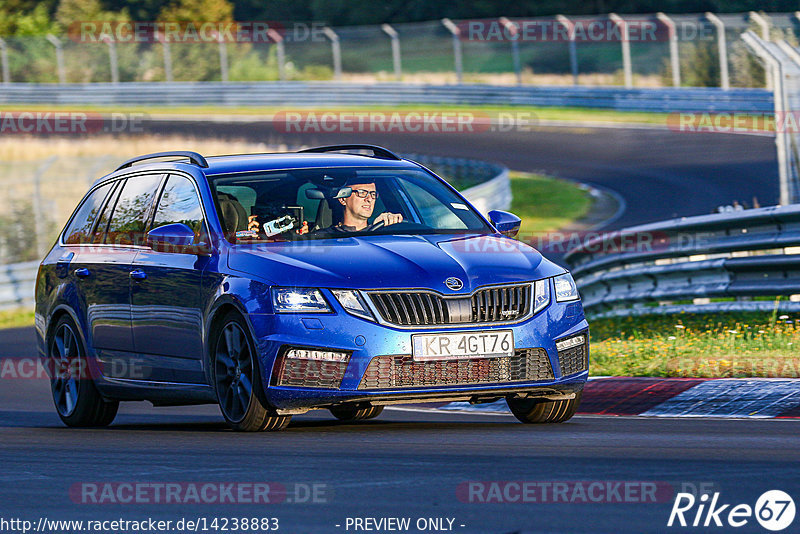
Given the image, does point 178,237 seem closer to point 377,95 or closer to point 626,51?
point 626,51

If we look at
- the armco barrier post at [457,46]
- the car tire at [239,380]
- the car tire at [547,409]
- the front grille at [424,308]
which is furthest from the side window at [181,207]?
the armco barrier post at [457,46]

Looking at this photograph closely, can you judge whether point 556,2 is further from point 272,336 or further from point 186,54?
point 272,336

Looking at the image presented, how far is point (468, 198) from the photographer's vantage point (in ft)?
80.2

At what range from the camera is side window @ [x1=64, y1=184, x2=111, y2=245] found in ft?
35.9

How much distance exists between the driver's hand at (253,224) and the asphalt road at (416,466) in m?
1.23

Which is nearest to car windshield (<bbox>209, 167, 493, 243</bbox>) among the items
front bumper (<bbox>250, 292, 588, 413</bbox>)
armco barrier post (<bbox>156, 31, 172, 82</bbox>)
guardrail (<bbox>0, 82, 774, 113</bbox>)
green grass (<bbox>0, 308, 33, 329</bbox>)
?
front bumper (<bbox>250, 292, 588, 413</bbox>)


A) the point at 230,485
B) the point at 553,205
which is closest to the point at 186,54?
Answer: the point at 553,205

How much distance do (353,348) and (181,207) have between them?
1.98 metres

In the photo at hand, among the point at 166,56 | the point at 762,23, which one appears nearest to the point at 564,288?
the point at 762,23

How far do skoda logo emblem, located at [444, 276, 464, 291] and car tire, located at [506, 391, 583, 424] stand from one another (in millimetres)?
1031

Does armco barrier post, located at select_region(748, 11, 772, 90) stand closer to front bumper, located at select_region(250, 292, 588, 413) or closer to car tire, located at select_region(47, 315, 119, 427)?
car tire, located at select_region(47, 315, 119, 427)

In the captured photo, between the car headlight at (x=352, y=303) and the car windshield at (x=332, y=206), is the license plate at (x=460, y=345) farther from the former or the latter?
the car windshield at (x=332, y=206)

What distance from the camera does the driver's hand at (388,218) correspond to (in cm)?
944

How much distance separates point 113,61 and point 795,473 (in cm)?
4701
